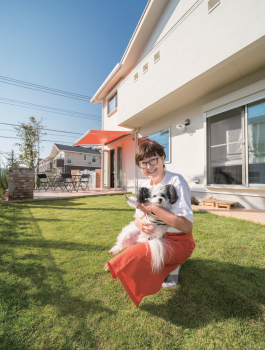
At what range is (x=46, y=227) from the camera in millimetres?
3014

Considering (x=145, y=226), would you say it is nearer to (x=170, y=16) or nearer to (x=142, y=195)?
(x=142, y=195)

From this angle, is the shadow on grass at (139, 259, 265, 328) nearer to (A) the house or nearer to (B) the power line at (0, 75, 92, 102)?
(B) the power line at (0, 75, 92, 102)

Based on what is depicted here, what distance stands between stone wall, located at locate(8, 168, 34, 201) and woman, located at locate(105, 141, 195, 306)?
6.10 metres

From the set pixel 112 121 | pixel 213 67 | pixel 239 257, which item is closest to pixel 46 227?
pixel 239 257

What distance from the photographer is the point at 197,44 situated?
373 centimetres

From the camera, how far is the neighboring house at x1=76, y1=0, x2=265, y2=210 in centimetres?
317

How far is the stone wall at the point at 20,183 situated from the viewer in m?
5.60

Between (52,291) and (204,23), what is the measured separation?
18.4 ft

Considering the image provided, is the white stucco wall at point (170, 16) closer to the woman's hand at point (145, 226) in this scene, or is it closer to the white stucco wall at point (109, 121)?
the white stucco wall at point (109, 121)

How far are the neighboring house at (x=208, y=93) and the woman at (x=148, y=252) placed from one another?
10.9 feet

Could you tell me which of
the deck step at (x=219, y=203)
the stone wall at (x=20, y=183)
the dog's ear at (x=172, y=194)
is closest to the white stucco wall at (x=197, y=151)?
the deck step at (x=219, y=203)

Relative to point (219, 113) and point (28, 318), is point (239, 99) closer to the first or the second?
point (219, 113)

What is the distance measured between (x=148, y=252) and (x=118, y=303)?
52 centimetres

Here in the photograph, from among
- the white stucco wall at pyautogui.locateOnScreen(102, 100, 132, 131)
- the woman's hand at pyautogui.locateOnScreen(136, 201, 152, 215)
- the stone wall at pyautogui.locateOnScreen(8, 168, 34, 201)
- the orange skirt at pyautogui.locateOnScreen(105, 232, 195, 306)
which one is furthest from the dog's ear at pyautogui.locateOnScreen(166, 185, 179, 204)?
the white stucco wall at pyautogui.locateOnScreen(102, 100, 132, 131)
